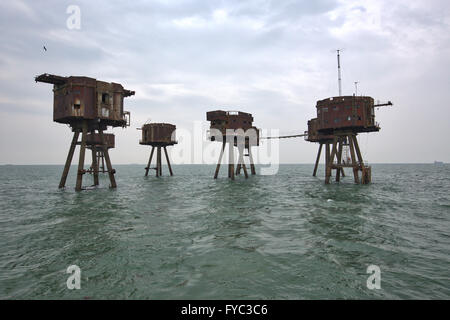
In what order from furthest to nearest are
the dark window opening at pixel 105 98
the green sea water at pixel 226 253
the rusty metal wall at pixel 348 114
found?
the rusty metal wall at pixel 348 114 < the dark window opening at pixel 105 98 < the green sea water at pixel 226 253

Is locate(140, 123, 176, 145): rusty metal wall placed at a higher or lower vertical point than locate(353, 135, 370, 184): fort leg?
higher

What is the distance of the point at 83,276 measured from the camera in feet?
20.4

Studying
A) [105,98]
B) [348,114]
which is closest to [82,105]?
[105,98]

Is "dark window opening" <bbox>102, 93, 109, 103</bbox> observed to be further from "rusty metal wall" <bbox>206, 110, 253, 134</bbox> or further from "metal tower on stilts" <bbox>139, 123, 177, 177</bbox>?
"metal tower on stilts" <bbox>139, 123, 177, 177</bbox>

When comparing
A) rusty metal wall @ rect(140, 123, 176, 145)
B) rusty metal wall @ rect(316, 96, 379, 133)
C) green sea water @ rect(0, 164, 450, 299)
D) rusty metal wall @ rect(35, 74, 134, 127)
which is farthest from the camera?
rusty metal wall @ rect(140, 123, 176, 145)

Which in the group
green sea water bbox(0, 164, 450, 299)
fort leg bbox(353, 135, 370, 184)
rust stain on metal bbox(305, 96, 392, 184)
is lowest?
green sea water bbox(0, 164, 450, 299)

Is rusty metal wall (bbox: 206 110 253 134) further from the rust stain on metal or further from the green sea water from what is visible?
A: the green sea water

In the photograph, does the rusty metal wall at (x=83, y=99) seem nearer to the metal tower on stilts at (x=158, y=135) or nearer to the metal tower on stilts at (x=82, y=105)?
the metal tower on stilts at (x=82, y=105)

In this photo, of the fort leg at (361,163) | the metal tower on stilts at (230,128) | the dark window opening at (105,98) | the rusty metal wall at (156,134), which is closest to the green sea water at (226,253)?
the dark window opening at (105,98)

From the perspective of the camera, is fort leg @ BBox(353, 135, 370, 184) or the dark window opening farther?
fort leg @ BBox(353, 135, 370, 184)

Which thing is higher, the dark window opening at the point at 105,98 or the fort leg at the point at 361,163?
the dark window opening at the point at 105,98

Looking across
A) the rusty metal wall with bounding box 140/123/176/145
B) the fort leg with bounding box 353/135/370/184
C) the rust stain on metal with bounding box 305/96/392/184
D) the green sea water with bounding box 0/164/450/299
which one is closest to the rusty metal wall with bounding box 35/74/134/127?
the green sea water with bounding box 0/164/450/299

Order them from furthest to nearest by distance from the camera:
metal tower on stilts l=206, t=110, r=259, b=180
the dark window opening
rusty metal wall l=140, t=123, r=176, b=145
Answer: rusty metal wall l=140, t=123, r=176, b=145 < metal tower on stilts l=206, t=110, r=259, b=180 < the dark window opening
